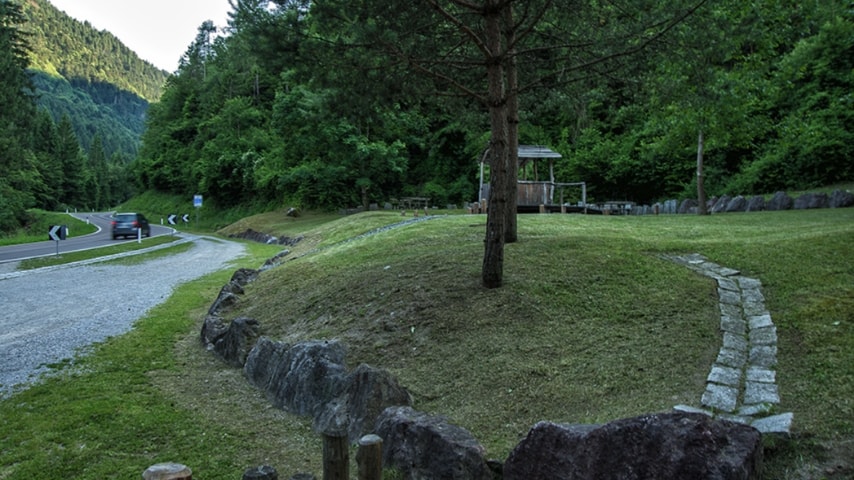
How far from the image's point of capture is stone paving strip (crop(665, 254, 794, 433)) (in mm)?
4020

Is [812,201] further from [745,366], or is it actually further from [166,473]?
[166,473]

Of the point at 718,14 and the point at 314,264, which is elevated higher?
the point at 718,14

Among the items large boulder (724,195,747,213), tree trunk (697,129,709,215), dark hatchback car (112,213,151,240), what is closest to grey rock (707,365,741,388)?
tree trunk (697,129,709,215)

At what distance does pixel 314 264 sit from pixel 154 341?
411 centimetres

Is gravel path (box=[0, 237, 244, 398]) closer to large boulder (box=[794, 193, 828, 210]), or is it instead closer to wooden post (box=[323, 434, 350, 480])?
wooden post (box=[323, 434, 350, 480])

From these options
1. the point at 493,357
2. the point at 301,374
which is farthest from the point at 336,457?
the point at 301,374

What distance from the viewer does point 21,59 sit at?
144 ft

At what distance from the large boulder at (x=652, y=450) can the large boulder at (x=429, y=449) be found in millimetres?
447

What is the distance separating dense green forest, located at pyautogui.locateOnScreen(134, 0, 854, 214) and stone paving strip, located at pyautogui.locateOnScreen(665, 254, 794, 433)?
3.65 metres

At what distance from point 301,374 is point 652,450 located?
159 inches

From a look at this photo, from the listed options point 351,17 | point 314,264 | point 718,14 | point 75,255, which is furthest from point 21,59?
point 718,14

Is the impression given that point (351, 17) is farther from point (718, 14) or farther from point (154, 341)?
point (154, 341)

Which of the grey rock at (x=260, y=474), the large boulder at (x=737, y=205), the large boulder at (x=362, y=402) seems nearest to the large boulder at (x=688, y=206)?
the large boulder at (x=737, y=205)

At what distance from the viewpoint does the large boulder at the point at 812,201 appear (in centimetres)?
1777
